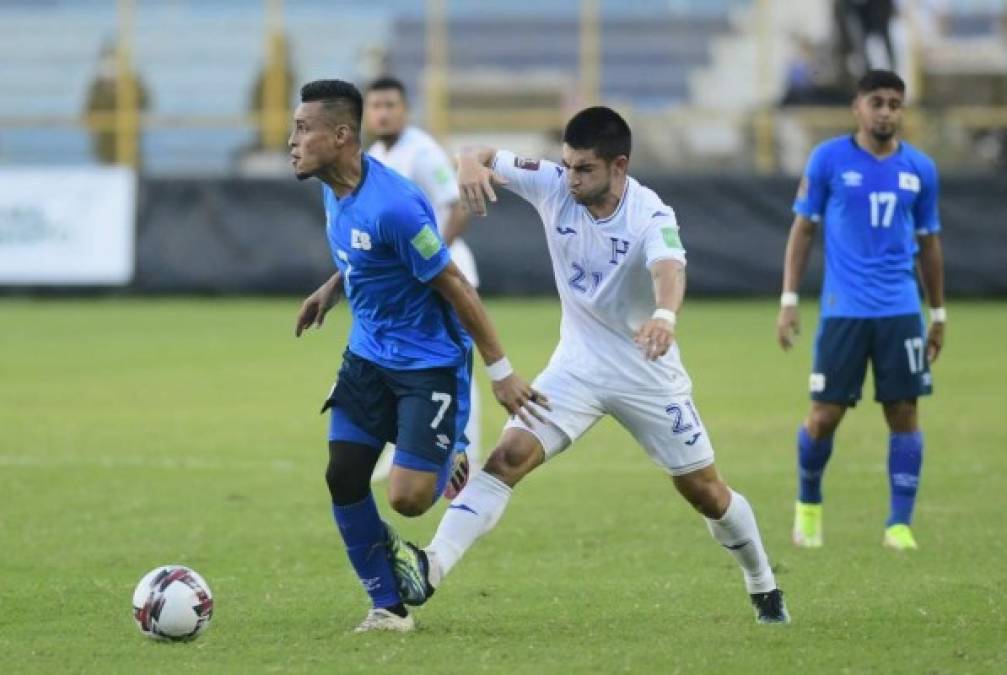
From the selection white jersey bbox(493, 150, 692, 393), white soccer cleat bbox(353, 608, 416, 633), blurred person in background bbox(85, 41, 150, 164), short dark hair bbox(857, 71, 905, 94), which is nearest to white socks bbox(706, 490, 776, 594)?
white jersey bbox(493, 150, 692, 393)

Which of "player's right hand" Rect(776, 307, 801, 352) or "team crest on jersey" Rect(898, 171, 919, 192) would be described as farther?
"player's right hand" Rect(776, 307, 801, 352)

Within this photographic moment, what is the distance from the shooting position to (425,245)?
7.04m

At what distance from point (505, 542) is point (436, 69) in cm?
2153

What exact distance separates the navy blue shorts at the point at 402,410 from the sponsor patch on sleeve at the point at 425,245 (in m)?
0.51

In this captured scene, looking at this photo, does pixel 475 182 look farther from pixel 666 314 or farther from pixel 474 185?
pixel 666 314

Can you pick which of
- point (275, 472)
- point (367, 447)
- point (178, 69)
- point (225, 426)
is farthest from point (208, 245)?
Answer: point (367, 447)

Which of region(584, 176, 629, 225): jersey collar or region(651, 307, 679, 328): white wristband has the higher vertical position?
region(584, 176, 629, 225): jersey collar

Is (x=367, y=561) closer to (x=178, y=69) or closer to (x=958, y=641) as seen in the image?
(x=958, y=641)

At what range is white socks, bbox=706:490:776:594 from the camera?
7.51 m

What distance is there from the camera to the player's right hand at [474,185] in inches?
290

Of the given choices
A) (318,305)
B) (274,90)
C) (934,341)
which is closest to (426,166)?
(934,341)

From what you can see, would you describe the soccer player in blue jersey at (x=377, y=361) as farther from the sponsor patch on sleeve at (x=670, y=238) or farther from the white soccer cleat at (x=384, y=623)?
the sponsor patch on sleeve at (x=670, y=238)

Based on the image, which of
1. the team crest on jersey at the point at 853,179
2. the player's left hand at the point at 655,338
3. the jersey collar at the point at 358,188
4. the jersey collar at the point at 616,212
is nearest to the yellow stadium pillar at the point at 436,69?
the team crest on jersey at the point at 853,179

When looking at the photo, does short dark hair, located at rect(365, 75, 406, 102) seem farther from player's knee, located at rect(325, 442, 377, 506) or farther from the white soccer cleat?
the white soccer cleat
